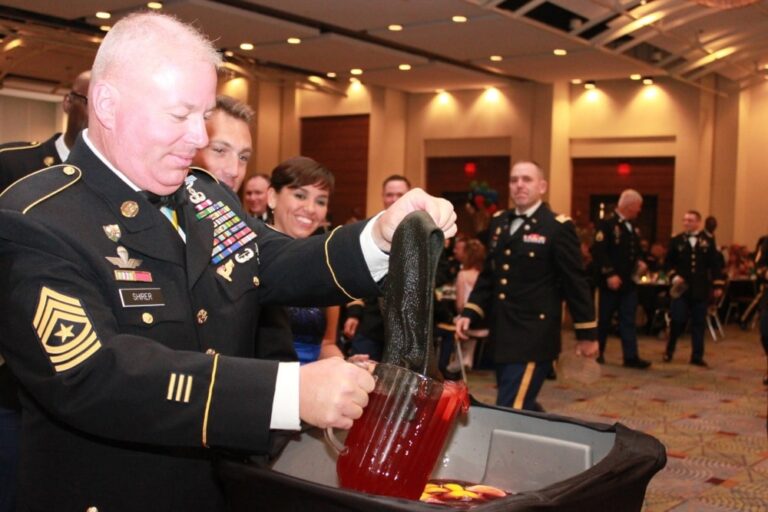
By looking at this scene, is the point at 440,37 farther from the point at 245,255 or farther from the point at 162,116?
the point at 162,116

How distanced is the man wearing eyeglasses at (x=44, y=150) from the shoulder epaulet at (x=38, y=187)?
1381mm

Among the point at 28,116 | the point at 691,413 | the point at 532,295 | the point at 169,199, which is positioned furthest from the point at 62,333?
the point at 28,116

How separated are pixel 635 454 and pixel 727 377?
23.6ft

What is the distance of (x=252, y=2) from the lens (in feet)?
31.1

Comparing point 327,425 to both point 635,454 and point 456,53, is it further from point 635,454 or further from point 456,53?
point 456,53

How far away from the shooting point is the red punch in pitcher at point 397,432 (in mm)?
1183

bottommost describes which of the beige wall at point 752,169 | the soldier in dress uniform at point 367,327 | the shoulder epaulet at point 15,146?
the soldier in dress uniform at point 367,327

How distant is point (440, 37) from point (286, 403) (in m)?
10.5

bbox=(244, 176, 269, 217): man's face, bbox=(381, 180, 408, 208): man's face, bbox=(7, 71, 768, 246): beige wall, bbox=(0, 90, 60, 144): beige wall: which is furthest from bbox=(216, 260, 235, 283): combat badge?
bbox=(0, 90, 60, 144): beige wall

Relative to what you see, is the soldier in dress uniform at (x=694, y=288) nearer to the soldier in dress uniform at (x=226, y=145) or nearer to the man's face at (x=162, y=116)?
the soldier in dress uniform at (x=226, y=145)

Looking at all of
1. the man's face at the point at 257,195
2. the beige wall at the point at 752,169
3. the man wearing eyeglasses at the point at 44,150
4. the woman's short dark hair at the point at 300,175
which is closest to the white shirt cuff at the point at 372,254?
the man wearing eyeglasses at the point at 44,150

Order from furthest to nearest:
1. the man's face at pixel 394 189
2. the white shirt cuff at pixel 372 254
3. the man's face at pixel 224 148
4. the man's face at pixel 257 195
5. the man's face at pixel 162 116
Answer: the man's face at pixel 394 189 → the man's face at pixel 257 195 → the man's face at pixel 224 148 → the white shirt cuff at pixel 372 254 → the man's face at pixel 162 116

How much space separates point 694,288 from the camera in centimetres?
853

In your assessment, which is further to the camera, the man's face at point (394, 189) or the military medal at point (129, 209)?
the man's face at point (394, 189)
